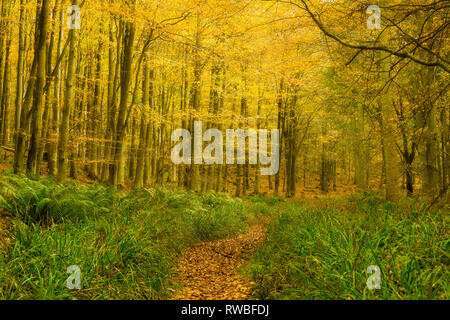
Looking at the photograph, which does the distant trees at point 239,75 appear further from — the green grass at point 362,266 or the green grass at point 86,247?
the green grass at point 86,247

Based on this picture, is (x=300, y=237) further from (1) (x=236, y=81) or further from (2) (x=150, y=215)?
(1) (x=236, y=81)

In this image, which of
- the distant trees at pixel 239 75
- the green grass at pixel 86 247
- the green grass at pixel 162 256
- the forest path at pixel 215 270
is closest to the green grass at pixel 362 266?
the green grass at pixel 162 256

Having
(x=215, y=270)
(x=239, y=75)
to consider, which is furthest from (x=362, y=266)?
(x=239, y=75)

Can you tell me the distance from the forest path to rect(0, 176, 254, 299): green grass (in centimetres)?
28

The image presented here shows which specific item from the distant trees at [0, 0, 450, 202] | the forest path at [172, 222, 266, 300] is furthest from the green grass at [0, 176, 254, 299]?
the distant trees at [0, 0, 450, 202]

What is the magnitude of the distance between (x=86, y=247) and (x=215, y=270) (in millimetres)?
2479

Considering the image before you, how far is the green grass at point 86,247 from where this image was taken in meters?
2.91

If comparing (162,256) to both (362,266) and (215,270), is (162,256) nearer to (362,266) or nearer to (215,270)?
(215,270)

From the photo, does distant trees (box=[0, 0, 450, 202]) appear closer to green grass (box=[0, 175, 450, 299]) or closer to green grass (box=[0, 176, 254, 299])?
green grass (box=[0, 175, 450, 299])

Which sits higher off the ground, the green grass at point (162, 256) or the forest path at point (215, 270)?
the green grass at point (162, 256)

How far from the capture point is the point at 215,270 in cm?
512

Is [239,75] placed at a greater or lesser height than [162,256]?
greater

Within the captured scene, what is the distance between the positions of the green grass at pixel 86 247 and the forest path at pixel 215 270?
284mm
